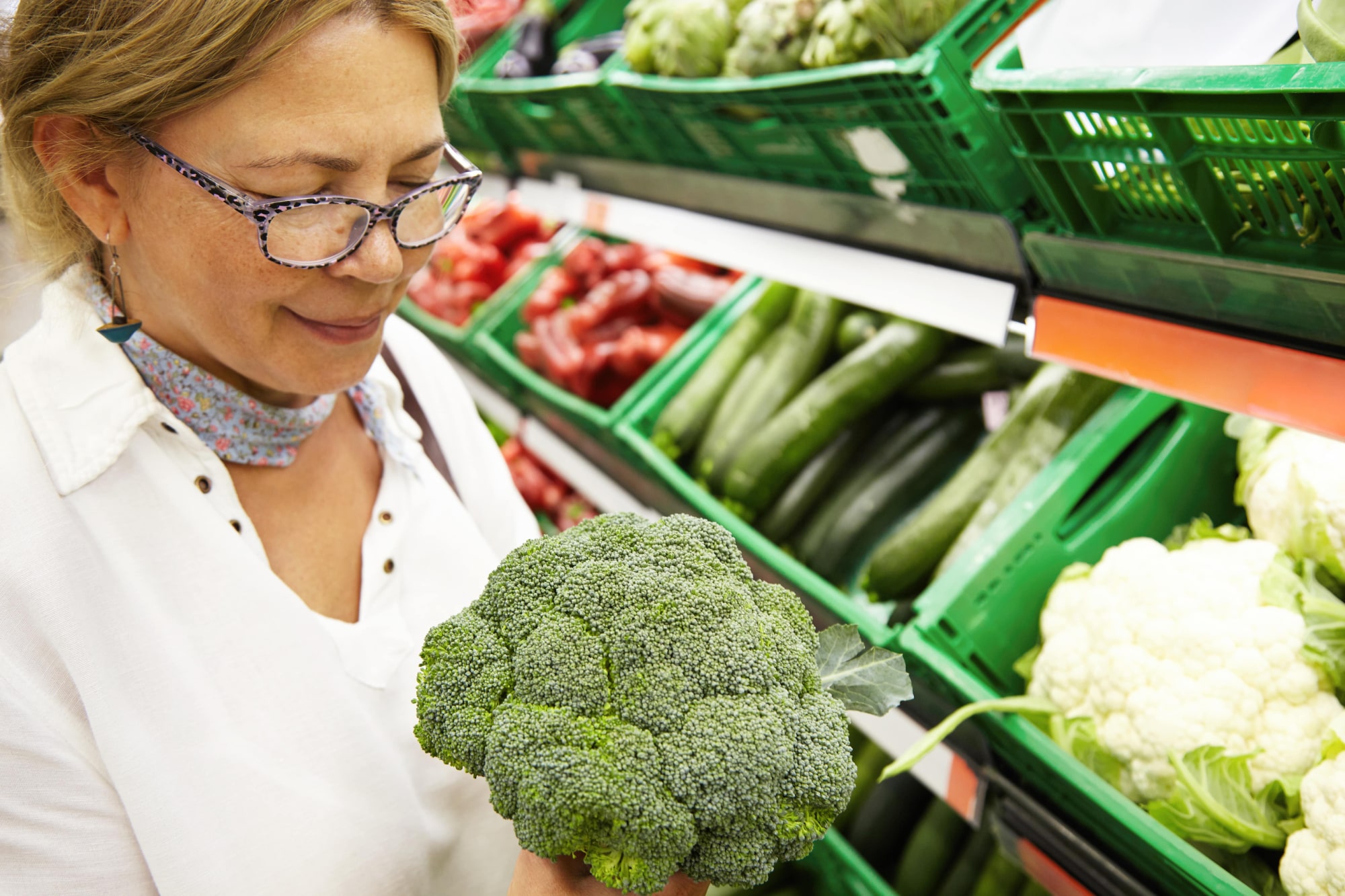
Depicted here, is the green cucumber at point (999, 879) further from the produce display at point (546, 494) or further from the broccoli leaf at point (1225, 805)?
the produce display at point (546, 494)

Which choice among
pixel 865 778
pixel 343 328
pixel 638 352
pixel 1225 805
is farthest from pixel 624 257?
pixel 1225 805

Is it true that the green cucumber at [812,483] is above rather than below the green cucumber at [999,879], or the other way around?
above

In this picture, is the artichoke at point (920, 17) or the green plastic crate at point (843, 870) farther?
the green plastic crate at point (843, 870)

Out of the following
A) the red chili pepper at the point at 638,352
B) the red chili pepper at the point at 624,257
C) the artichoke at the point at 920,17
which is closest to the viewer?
the artichoke at the point at 920,17

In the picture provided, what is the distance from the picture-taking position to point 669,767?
0.79m

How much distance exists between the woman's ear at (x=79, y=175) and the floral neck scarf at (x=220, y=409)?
129 mm

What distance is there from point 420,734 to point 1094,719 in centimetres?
88

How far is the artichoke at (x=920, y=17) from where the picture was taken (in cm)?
145

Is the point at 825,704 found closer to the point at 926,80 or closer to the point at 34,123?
the point at 926,80

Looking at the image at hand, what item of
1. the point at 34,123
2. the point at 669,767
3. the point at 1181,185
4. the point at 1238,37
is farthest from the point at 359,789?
the point at 1238,37

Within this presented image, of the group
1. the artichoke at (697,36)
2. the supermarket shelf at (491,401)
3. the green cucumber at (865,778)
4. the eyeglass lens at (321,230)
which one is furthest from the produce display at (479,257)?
the eyeglass lens at (321,230)

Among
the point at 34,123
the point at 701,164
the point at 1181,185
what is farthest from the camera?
the point at 701,164

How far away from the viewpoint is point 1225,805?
3.51 ft

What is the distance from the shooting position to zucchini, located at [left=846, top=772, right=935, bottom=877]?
5.81 ft
